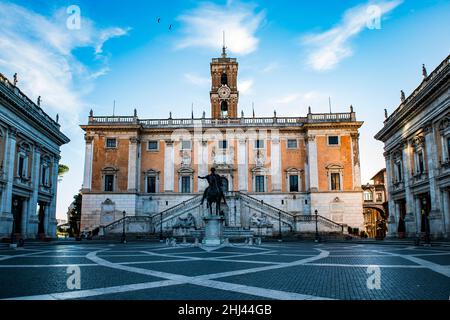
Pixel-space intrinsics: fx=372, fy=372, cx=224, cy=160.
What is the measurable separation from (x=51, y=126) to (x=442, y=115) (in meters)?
36.5

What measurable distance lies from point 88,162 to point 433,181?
38.5 meters

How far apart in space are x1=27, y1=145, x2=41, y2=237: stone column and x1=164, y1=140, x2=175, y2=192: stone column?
15.2m

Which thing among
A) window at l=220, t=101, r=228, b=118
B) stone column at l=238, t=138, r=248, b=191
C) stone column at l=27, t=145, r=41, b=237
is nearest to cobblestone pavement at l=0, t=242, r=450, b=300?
stone column at l=27, t=145, r=41, b=237

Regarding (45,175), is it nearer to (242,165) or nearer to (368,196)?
(242,165)

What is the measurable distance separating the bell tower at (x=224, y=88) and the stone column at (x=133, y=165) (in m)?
12.9

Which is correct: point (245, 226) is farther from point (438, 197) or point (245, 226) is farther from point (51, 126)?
point (51, 126)

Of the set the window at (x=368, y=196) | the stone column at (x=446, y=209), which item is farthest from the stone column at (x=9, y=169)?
the window at (x=368, y=196)

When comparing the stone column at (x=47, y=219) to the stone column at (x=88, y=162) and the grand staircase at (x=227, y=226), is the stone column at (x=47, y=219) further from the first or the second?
the stone column at (x=88, y=162)

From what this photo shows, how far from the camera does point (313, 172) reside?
151 feet

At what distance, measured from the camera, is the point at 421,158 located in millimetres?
32500

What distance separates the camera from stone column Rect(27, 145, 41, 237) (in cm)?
3488

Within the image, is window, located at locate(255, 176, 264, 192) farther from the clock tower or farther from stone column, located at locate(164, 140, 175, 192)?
the clock tower

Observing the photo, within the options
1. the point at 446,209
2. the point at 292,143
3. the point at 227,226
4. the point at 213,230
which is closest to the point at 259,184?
the point at 292,143
